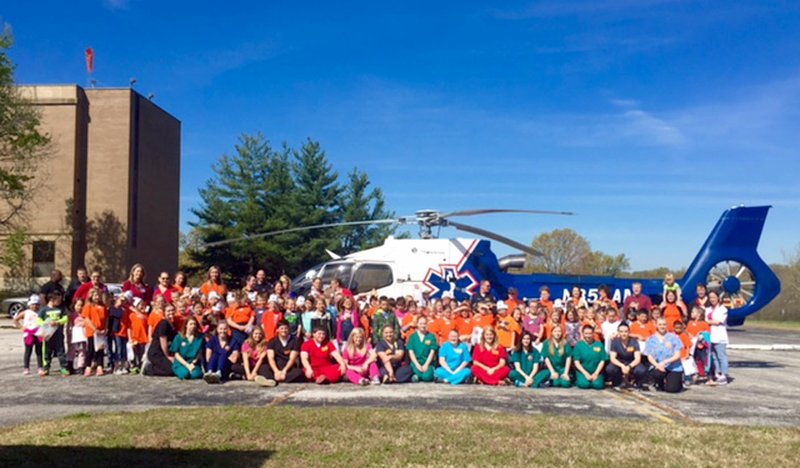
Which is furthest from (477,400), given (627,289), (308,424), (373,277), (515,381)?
(627,289)

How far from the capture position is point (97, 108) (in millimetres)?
39188

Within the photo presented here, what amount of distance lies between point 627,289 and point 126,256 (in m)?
29.8

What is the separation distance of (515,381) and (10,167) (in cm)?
3215

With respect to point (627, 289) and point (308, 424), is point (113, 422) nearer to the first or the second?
point (308, 424)

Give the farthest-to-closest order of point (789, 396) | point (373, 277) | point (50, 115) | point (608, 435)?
point (50, 115), point (373, 277), point (789, 396), point (608, 435)

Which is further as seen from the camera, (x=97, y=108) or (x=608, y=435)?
(x=97, y=108)

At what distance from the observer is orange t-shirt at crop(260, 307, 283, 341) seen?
12.5 metres

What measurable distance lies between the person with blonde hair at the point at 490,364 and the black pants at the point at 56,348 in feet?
23.7

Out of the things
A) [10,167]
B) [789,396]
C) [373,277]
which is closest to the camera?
[789,396]

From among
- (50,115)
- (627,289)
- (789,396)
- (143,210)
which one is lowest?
(789,396)

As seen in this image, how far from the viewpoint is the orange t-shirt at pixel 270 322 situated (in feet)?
41.1

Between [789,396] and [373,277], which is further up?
[373,277]

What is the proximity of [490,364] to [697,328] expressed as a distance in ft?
13.6

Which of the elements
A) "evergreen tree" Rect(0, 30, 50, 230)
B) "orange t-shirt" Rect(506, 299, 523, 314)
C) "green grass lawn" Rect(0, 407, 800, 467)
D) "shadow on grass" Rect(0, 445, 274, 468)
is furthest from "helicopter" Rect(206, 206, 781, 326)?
"evergreen tree" Rect(0, 30, 50, 230)
